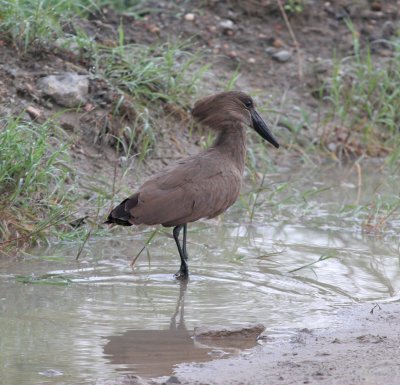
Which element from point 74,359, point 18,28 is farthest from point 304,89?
point 74,359

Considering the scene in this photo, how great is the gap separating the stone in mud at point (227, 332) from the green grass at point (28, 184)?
189 cm

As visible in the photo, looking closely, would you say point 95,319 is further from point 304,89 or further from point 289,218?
point 304,89

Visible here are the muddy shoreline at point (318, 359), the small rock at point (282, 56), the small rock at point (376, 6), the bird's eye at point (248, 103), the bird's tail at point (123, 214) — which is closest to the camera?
the muddy shoreline at point (318, 359)

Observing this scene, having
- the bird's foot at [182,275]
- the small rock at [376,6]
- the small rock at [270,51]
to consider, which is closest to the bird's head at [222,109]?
the bird's foot at [182,275]

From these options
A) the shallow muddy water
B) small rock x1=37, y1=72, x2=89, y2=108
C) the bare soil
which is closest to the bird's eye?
the shallow muddy water

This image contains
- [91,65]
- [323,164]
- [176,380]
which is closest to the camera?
[176,380]

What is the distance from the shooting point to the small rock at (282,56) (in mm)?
10539

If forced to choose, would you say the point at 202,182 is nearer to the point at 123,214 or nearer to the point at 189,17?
the point at 123,214

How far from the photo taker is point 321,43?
10.8 meters

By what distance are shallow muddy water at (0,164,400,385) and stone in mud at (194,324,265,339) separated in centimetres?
6

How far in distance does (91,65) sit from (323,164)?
247cm

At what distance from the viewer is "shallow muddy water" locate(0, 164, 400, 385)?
4.73 meters

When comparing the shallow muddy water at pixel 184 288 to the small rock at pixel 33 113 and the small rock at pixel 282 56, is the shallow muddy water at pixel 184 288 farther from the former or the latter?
the small rock at pixel 282 56

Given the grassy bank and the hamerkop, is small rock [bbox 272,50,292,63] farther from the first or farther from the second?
the hamerkop
